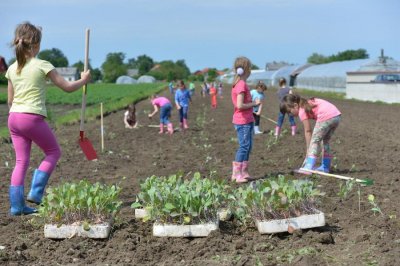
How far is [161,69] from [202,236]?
14225 centimetres

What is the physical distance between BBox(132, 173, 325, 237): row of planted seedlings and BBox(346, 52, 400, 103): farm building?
3040 cm

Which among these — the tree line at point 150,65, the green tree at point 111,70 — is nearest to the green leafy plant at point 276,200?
the tree line at point 150,65

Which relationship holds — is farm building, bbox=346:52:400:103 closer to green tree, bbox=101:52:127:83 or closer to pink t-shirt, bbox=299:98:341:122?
pink t-shirt, bbox=299:98:341:122

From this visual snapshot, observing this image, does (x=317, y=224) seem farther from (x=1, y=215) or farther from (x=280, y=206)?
(x=1, y=215)

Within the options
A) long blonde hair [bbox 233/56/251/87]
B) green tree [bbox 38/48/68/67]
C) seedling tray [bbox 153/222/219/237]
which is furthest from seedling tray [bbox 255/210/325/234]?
green tree [bbox 38/48/68/67]

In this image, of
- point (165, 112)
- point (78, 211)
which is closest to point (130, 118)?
point (165, 112)

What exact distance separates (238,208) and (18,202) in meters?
2.16

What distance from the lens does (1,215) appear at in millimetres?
5617

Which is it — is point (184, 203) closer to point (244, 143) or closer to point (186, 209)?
point (186, 209)

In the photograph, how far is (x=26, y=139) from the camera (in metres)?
5.47

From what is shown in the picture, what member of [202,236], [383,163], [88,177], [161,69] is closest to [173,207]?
[202,236]

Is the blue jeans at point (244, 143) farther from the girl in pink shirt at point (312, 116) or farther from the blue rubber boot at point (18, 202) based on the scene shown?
the blue rubber boot at point (18, 202)

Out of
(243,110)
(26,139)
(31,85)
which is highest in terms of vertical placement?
(31,85)

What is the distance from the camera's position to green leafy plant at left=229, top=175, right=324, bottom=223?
15.3 feet
